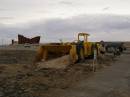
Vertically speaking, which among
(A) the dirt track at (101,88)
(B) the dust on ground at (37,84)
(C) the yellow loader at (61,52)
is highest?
(C) the yellow loader at (61,52)

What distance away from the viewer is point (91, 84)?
1576 centimetres

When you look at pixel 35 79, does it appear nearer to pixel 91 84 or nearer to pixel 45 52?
pixel 91 84

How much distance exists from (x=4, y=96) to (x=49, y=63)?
1103 cm

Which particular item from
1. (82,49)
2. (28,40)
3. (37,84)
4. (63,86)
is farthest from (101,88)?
(28,40)

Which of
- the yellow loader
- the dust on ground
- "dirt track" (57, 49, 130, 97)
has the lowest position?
"dirt track" (57, 49, 130, 97)

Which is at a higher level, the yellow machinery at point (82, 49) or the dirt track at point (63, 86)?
the yellow machinery at point (82, 49)

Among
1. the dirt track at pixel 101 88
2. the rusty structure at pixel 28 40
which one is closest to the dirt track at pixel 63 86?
the dirt track at pixel 101 88

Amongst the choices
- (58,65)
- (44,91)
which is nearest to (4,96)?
(44,91)

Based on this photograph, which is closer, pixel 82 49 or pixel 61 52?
pixel 61 52

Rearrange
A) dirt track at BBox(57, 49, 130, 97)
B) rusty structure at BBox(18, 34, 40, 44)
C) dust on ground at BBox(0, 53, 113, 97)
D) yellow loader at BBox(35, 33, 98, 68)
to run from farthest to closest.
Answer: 1. rusty structure at BBox(18, 34, 40, 44)
2. yellow loader at BBox(35, 33, 98, 68)
3. dirt track at BBox(57, 49, 130, 97)
4. dust on ground at BBox(0, 53, 113, 97)

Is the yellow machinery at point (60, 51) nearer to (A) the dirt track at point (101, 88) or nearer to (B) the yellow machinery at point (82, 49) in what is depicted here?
(B) the yellow machinery at point (82, 49)

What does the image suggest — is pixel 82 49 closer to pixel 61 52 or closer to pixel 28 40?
pixel 61 52

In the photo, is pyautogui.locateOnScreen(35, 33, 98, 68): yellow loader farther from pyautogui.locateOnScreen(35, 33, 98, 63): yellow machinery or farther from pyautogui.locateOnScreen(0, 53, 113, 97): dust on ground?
pyautogui.locateOnScreen(0, 53, 113, 97): dust on ground

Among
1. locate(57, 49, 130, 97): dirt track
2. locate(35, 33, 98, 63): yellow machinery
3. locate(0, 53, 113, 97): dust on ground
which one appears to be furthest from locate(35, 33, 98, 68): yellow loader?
locate(57, 49, 130, 97): dirt track
